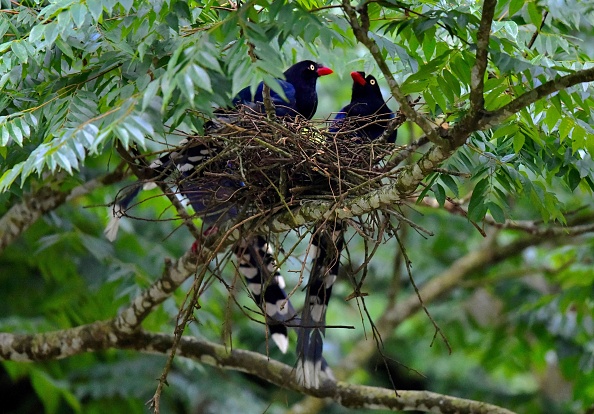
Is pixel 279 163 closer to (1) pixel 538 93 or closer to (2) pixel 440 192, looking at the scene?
(2) pixel 440 192

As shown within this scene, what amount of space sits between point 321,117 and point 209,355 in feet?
6.16

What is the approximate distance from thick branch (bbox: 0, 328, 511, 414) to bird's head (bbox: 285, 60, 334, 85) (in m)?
1.52

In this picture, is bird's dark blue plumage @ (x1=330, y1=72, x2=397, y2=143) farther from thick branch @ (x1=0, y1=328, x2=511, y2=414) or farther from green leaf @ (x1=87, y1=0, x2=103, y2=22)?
green leaf @ (x1=87, y1=0, x2=103, y2=22)

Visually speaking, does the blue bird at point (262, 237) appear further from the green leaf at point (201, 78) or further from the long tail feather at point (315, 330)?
the green leaf at point (201, 78)

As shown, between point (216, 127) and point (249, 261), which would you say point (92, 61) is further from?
point (249, 261)

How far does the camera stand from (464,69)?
3.00 m

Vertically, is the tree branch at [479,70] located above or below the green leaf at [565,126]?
above

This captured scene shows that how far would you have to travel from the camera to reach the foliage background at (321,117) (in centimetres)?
268

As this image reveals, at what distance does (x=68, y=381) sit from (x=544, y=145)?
5029mm

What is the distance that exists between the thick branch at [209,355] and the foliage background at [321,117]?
200 millimetres

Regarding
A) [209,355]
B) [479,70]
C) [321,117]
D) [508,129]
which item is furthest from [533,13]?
[321,117]

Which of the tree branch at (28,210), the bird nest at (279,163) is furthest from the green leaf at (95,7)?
the tree branch at (28,210)

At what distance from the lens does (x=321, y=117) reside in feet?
17.8

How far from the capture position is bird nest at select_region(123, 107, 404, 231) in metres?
3.30
